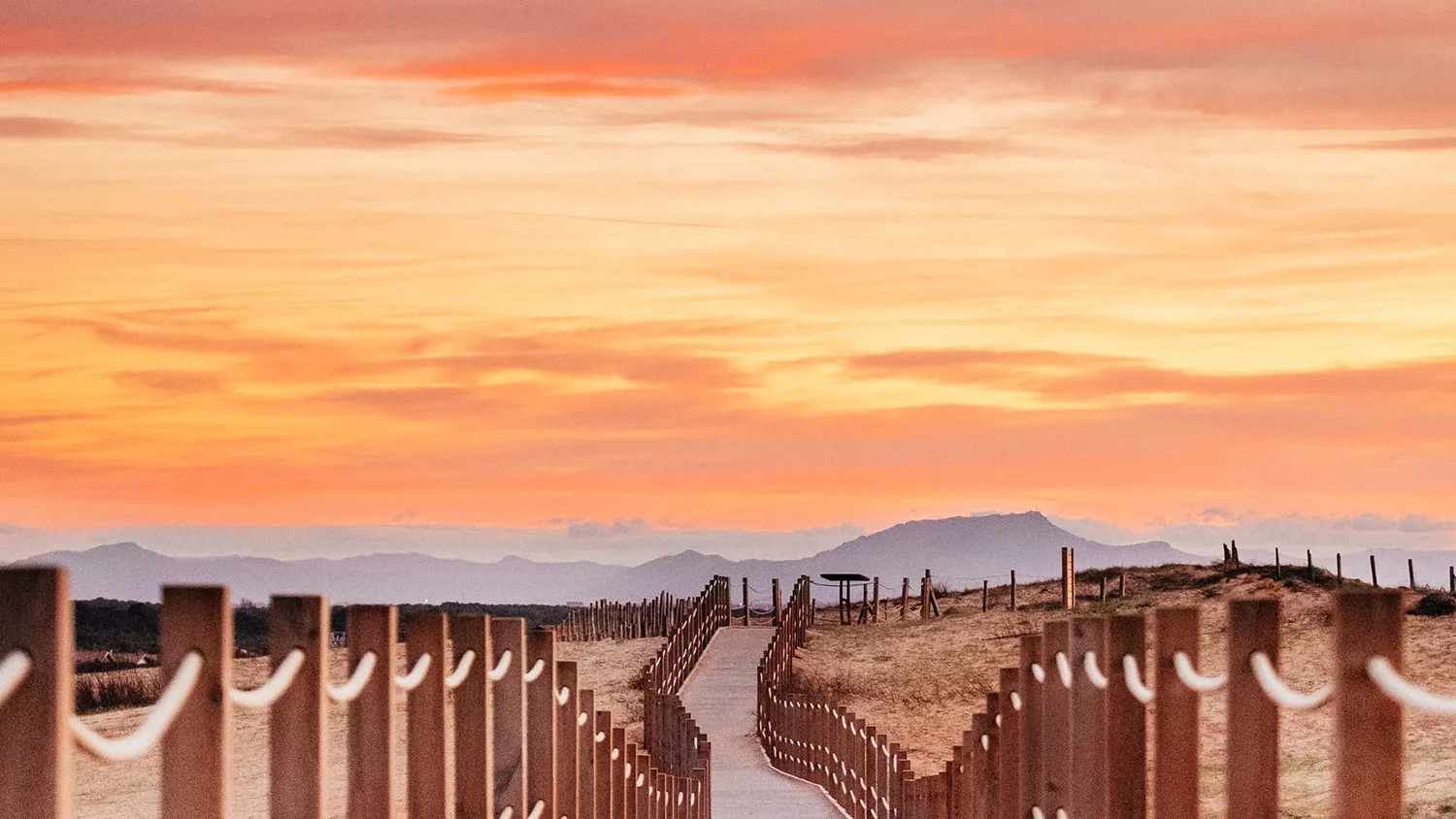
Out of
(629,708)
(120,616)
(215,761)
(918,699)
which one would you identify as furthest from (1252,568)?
(215,761)

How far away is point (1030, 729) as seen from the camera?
27.2 feet

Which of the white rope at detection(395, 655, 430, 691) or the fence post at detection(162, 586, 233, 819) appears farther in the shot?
the white rope at detection(395, 655, 430, 691)

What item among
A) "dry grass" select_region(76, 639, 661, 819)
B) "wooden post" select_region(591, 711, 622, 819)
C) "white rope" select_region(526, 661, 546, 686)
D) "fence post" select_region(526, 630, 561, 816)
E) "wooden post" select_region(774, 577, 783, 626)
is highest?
"wooden post" select_region(774, 577, 783, 626)

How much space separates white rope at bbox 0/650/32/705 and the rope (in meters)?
4.13

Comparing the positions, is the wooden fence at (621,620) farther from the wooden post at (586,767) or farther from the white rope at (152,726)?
the white rope at (152,726)

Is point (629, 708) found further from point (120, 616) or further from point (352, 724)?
point (120, 616)

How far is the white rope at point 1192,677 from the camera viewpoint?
A: 4.86m

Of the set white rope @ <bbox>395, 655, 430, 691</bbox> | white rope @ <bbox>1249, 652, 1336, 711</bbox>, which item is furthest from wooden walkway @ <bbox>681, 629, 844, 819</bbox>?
white rope @ <bbox>1249, 652, 1336, 711</bbox>

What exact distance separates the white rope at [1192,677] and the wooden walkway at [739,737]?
464 inches

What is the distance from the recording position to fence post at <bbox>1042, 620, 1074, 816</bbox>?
23.3ft

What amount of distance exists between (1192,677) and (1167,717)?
472mm

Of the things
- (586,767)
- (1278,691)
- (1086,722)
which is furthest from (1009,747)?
(1278,691)

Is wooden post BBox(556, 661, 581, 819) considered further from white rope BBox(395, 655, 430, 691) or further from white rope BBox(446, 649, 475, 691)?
white rope BBox(395, 655, 430, 691)

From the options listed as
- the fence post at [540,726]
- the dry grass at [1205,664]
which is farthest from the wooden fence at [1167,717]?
the dry grass at [1205,664]
